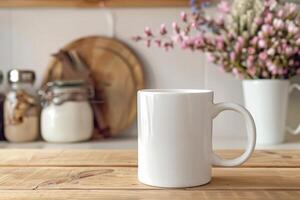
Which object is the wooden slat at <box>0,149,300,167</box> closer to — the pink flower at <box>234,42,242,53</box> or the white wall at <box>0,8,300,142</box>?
the pink flower at <box>234,42,242,53</box>

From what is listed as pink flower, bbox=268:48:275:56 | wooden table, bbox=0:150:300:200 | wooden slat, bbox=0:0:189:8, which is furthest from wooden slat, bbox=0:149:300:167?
wooden slat, bbox=0:0:189:8

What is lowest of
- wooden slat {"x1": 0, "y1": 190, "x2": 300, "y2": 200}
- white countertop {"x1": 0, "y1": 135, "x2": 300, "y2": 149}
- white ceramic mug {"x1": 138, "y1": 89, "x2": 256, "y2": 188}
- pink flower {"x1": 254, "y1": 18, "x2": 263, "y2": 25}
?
white countertop {"x1": 0, "y1": 135, "x2": 300, "y2": 149}

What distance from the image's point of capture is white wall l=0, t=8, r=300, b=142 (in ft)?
3.91

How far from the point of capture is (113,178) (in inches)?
21.9

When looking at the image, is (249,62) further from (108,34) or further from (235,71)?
(108,34)

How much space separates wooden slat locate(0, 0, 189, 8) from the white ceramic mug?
0.70 meters

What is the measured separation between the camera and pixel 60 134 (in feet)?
3.52

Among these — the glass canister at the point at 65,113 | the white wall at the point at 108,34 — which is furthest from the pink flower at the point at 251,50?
the glass canister at the point at 65,113

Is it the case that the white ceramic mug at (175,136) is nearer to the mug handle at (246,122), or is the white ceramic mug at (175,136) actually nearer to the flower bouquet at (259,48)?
the mug handle at (246,122)

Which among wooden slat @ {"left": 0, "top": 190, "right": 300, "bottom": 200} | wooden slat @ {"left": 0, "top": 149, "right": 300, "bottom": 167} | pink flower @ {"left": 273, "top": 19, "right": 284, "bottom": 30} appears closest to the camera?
wooden slat @ {"left": 0, "top": 190, "right": 300, "bottom": 200}

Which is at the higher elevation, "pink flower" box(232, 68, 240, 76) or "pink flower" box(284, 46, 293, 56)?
"pink flower" box(284, 46, 293, 56)

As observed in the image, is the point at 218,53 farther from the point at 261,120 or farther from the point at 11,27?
the point at 11,27

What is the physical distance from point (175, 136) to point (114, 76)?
689mm

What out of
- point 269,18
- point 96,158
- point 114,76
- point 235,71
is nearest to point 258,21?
point 269,18
